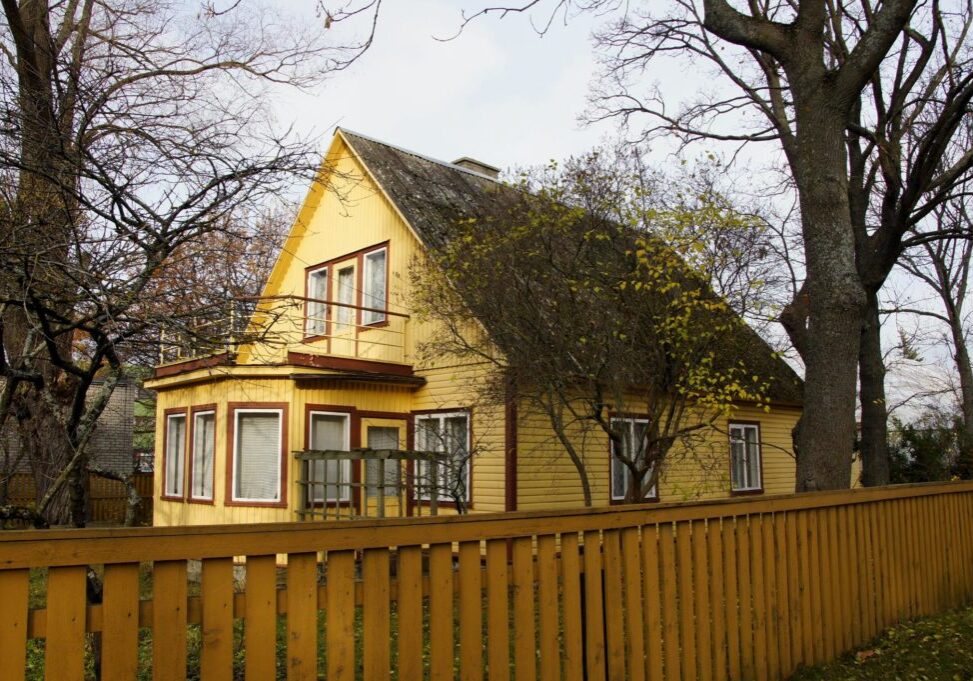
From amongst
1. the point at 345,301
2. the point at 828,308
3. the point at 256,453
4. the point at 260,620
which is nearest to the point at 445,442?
the point at 256,453

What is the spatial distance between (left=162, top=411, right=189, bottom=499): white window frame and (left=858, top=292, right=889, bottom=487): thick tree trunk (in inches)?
482

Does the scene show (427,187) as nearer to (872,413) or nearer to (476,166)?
(476,166)

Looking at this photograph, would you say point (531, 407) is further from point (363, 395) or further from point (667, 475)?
point (667, 475)

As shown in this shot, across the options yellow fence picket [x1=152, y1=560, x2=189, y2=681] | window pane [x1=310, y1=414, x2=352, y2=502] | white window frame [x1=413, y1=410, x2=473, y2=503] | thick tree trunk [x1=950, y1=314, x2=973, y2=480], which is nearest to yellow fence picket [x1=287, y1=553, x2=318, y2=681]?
yellow fence picket [x1=152, y1=560, x2=189, y2=681]

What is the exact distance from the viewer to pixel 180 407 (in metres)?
15.8

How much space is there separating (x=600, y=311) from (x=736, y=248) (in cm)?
226

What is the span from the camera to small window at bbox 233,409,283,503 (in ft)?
45.2

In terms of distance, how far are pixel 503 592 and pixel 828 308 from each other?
19.5 feet

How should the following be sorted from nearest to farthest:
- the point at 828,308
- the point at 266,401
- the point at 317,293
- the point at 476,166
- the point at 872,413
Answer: the point at 828,308, the point at 266,401, the point at 872,413, the point at 317,293, the point at 476,166

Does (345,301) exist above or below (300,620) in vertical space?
above

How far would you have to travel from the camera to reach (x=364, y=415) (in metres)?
14.4

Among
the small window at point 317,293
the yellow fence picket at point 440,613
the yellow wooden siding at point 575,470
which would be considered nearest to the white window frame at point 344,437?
the yellow wooden siding at point 575,470

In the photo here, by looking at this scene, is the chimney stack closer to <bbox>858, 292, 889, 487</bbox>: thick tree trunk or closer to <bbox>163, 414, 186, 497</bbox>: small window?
<bbox>163, 414, 186, 497</bbox>: small window

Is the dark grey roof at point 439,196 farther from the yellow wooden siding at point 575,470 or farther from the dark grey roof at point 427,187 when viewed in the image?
the yellow wooden siding at point 575,470
